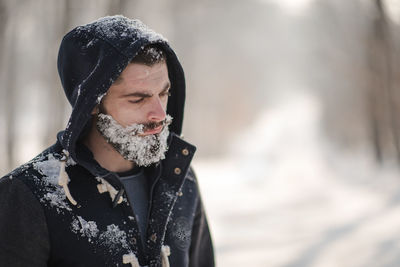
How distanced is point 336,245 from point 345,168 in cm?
927

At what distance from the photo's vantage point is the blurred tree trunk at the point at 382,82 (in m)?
13.9

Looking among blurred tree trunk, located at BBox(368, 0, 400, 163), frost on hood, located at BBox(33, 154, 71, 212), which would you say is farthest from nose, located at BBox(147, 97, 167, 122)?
blurred tree trunk, located at BBox(368, 0, 400, 163)

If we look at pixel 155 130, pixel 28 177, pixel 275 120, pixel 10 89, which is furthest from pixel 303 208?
pixel 275 120

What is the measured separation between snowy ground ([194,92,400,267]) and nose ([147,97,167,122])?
4.18 m

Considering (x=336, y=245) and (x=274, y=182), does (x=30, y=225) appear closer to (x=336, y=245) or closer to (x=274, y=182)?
(x=336, y=245)

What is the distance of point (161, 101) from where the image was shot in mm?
1972

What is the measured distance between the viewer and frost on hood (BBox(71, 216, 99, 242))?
1741 millimetres

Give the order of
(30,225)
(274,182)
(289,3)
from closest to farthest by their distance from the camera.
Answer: (30,225)
(274,182)
(289,3)

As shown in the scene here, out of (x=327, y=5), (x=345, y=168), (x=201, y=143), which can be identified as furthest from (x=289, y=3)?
(x=345, y=168)

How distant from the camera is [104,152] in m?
1.97

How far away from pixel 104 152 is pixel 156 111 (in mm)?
295

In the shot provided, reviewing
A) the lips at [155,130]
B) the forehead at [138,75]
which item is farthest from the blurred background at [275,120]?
the forehead at [138,75]

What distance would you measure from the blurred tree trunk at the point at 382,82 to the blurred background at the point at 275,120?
0.04 meters

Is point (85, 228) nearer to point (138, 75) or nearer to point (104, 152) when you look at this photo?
point (104, 152)
